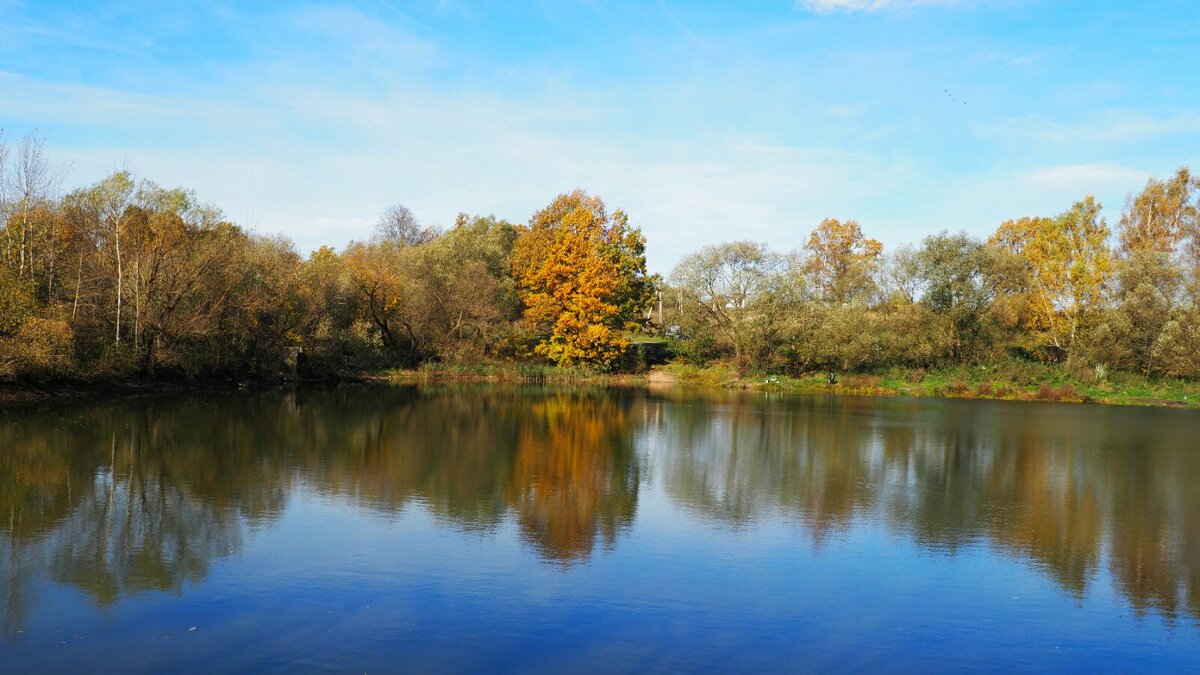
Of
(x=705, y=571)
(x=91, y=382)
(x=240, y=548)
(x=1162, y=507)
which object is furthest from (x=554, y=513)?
(x=91, y=382)

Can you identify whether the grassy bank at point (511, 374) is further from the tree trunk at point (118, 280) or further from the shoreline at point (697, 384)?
the tree trunk at point (118, 280)

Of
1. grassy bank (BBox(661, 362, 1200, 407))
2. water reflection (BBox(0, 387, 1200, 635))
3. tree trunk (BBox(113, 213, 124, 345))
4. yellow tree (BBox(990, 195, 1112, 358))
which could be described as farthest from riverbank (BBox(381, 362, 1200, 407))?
tree trunk (BBox(113, 213, 124, 345))

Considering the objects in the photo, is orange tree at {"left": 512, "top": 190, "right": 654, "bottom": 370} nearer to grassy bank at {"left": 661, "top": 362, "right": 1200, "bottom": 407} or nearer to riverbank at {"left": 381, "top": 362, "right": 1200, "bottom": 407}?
riverbank at {"left": 381, "top": 362, "right": 1200, "bottom": 407}

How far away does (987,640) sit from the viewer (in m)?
8.77

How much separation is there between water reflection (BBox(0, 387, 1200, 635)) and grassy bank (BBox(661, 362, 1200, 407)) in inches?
549

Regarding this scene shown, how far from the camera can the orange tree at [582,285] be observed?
173ft

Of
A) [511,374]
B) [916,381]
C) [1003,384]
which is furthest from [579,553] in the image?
[916,381]

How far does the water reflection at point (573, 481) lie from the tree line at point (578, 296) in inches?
262

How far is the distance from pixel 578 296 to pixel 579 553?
136 feet

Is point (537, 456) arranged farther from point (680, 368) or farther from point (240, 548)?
point (680, 368)

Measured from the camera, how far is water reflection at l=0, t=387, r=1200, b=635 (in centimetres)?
1143

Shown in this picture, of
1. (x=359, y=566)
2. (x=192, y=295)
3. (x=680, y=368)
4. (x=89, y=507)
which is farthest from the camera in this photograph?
(x=680, y=368)

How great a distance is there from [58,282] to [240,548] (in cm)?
2667

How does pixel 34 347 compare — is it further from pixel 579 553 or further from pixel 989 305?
pixel 989 305
